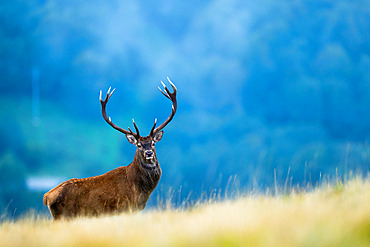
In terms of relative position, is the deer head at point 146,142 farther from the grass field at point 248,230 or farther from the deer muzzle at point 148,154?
the grass field at point 248,230

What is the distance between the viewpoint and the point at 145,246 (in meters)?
4.58

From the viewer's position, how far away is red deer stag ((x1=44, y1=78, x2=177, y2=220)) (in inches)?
315

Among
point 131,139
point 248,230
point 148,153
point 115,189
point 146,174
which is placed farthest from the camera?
point 131,139

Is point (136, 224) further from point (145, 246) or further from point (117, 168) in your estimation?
point (117, 168)

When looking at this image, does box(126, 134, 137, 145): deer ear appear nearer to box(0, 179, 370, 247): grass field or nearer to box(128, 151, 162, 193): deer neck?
box(128, 151, 162, 193): deer neck

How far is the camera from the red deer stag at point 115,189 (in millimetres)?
8008

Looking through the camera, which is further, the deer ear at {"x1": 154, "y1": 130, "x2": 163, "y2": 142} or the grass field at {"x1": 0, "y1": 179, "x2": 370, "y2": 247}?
the deer ear at {"x1": 154, "y1": 130, "x2": 163, "y2": 142}

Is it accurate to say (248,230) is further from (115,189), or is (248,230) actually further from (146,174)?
(115,189)

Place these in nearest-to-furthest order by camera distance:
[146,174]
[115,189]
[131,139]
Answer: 1. [115,189]
2. [146,174]
3. [131,139]

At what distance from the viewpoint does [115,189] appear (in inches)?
318

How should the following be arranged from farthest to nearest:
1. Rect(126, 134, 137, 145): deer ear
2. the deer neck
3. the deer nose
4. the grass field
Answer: Rect(126, 134, 137, 145): deer ear → the deer neck → the deer nose → the grass field

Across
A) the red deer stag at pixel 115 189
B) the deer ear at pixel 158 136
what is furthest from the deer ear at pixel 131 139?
the deer ear at pixel 158 136

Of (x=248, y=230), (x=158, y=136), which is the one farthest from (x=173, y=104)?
(x=248, y=230)

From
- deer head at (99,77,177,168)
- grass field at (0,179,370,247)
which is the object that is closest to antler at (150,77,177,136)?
deer head at (99,77,177,168)
